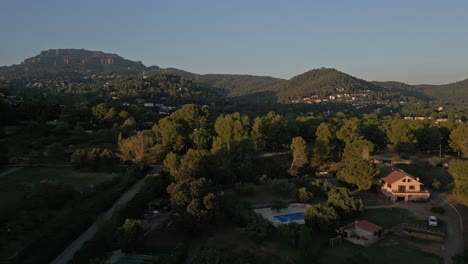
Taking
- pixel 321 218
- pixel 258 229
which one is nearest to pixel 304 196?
pixel 321 218

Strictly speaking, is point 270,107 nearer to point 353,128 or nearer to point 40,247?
point 353,128

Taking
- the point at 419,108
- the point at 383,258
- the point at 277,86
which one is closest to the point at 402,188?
the point at 383,258

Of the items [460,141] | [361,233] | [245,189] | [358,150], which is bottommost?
[361,233]

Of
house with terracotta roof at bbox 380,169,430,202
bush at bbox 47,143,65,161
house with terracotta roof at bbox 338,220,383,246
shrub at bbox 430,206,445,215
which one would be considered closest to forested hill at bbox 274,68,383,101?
house with terracotta roof at bbox 380,169,430,202

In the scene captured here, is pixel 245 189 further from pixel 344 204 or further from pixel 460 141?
pixel 460 141

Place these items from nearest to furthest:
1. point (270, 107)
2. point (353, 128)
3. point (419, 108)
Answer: point (353, 128)
point (270, 107)
point (419, 108)

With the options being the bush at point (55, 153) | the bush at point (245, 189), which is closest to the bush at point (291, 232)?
the bush at point (245, 189)

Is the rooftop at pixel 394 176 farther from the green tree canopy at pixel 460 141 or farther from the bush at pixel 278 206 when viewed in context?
the green tree canopy at pixel 460 141
